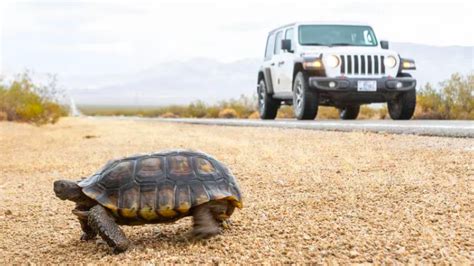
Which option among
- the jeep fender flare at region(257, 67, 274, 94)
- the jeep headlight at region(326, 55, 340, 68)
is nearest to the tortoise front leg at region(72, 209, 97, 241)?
the jeep headlight at region(326, 55, 340, 68)

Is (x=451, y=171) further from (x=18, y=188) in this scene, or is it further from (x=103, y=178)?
(x=18, y=188)

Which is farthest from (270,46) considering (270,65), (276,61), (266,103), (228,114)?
(228,114)

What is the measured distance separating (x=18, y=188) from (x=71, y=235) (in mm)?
2530

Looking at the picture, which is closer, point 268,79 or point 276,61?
point 276,61

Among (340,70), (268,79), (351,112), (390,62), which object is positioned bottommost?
(351,112)

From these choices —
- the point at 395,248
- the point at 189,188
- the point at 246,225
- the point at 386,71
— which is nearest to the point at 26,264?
the point at 189,188

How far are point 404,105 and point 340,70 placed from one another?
1.67 metres

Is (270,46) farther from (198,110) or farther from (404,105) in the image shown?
(198,110)

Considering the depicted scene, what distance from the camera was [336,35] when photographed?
1711 cm

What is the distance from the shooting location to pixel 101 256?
12.6 feet

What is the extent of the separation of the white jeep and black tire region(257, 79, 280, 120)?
5.08 feet

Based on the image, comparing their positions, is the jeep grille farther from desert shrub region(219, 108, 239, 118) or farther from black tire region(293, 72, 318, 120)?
desert shrub region(219, 108, 239, 118)

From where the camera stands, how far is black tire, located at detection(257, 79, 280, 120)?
19.6 metres

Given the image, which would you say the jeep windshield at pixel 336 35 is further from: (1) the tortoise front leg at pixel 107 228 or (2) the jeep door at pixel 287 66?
(1) the tortoise front leg at pixel 107 228
